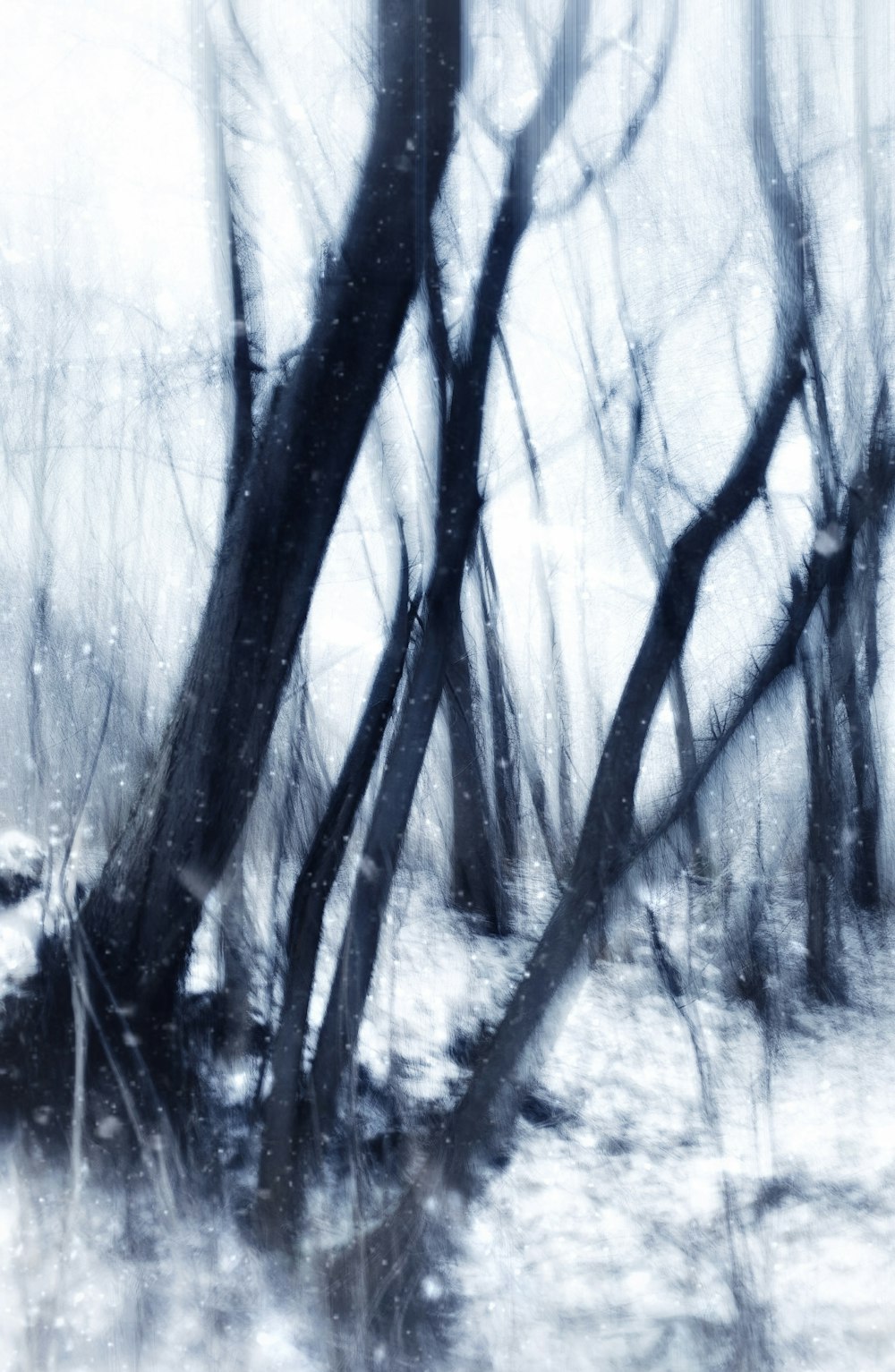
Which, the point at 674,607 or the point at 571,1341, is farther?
the point at 674,607

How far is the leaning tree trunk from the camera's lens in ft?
4.86

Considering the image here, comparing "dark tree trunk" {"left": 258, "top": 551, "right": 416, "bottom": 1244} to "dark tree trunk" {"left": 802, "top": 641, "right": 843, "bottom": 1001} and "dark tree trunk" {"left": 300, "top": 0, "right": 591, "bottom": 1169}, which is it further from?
"dark tree trunk" {"left": 802, "top": 641, "right": 843, "bottom": 1001}

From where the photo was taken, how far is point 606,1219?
4.63 feet

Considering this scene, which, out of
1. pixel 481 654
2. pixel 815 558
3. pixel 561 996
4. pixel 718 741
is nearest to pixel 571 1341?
pixel 561 996

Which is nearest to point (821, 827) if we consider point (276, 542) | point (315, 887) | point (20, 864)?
→ point (315, 887)

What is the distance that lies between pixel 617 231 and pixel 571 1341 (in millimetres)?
1689

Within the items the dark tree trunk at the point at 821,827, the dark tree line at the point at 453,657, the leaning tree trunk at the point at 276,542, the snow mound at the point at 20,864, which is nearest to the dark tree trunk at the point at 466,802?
the dark tree line at the point at 453,657

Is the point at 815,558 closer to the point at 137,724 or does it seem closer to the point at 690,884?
the point at 690,884

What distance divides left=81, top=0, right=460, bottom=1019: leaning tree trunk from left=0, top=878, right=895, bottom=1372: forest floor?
35cm

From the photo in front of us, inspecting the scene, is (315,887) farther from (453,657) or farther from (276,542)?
(276,542)

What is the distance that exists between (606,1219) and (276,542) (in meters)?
1.17

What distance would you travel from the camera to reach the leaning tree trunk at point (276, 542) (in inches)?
58.4

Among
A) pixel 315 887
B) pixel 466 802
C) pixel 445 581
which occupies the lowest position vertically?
pixel 315 887

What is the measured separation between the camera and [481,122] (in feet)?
4.89
